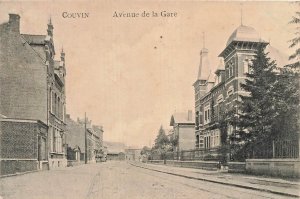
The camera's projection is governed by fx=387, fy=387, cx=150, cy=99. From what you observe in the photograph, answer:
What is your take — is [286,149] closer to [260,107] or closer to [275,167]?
[275,167]

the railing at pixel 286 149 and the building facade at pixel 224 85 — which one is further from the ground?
the building facade at pixel 224 85

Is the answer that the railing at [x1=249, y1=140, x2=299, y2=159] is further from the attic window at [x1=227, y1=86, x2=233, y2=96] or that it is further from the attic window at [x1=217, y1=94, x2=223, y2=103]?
the attic window at [x1=217, y1=94, x2=223, y2=103]

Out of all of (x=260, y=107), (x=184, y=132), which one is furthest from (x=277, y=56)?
(x=184, y=132)

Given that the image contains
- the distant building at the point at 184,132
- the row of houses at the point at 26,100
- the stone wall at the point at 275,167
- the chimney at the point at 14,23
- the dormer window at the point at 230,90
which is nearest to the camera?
the stone wall at the point at 275,167

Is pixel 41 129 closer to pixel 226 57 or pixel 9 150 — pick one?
pixel 9 150

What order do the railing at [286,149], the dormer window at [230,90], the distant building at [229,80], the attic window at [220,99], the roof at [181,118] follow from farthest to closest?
the roof at [181,118] → the attic window at [220,99] → the dormer window at [230,90] → the distant building at [229,80] → the railing at [286,149]

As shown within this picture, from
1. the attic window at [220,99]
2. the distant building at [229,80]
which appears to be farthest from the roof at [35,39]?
the attic window at [220,99]

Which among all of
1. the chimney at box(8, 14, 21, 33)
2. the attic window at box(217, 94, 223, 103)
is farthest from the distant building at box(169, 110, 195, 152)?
the chimney at box(8, 14, 21, 33)

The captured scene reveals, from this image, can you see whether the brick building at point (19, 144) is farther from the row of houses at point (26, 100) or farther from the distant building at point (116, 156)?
the distant building at point (116, 156)
